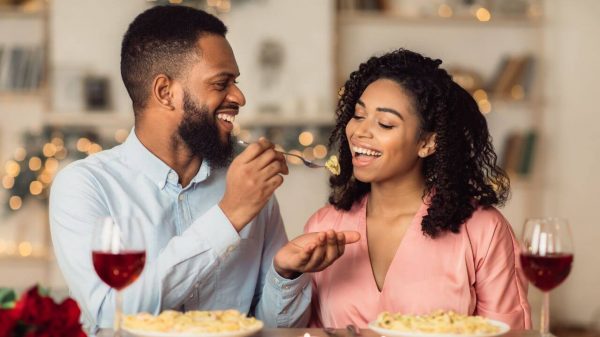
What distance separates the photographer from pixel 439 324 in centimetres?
168

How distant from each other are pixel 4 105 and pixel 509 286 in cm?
354

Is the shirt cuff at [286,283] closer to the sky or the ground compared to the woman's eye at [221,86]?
closer to the ground

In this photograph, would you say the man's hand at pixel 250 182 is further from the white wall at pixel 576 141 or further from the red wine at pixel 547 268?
the white wall at pixel 576 141

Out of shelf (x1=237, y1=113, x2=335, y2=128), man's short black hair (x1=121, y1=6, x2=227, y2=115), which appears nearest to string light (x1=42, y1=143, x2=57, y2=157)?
shelf (x1=237, y1=113, x2=335, y2=128)

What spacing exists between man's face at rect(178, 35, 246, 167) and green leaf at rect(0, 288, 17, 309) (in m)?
0.79

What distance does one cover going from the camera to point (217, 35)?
2.38 metres

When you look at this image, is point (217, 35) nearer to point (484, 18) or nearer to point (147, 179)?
point (147, 179)

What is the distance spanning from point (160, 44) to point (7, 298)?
38.7 inches

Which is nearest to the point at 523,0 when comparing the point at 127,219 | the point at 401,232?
the point at 401,232

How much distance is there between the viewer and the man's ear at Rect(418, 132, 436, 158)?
2.38 meters

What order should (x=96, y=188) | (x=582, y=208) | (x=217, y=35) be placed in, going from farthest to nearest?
(x=582, y=208) < (x=217, y=35) < (x=96, y=188)

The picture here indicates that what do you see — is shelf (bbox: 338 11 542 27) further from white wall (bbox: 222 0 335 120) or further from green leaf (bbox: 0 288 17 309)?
green leaf (bbox: 0 288 17 309)

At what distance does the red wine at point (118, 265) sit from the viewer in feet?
5.17

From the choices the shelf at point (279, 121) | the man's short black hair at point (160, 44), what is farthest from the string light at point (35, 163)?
the man's short black hair at point (160, 44)
